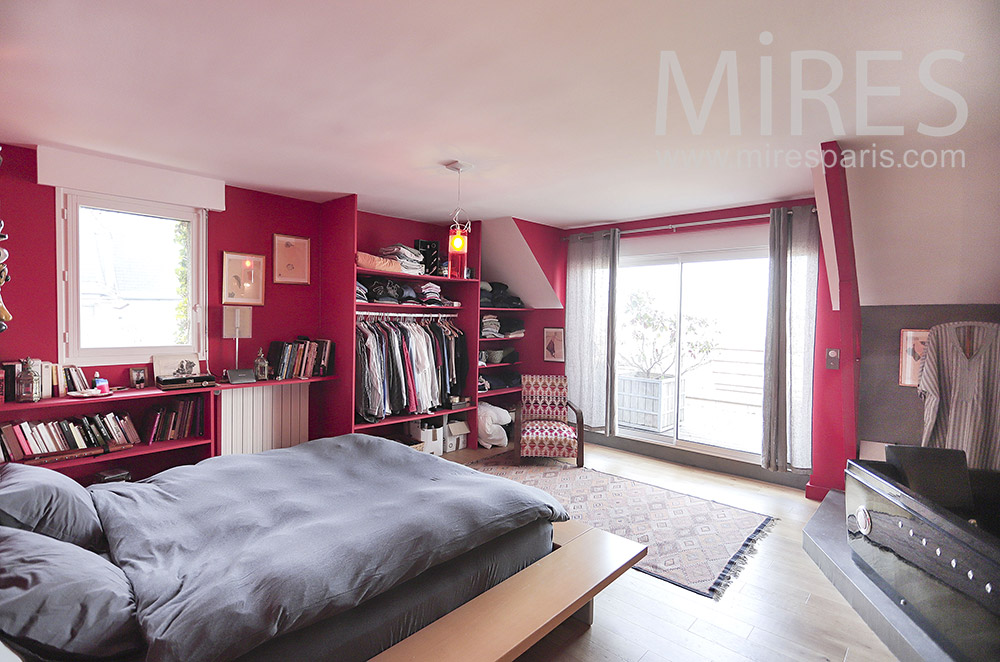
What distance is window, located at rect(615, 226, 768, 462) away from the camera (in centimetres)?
451

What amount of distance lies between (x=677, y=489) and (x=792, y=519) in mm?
864

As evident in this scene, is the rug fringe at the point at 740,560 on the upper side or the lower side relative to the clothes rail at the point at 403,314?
lower

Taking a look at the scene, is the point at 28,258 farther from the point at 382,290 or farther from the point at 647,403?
the point at 647,403

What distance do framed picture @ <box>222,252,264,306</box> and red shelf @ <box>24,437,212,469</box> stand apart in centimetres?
113

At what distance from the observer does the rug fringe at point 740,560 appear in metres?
2.64

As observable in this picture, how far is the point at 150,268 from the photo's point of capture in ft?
11.6

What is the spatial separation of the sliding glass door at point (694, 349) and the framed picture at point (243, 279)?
363 centimetres

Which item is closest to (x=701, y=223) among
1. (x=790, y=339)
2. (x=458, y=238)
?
(x=790, y=339)

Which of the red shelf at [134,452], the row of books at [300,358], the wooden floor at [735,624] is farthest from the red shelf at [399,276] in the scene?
the wooden floor at [735,624]

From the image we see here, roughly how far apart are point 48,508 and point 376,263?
2873mm

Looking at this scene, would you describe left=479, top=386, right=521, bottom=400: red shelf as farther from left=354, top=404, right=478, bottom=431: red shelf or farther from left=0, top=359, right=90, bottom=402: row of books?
left=0, top=359, right=90, bottom=402: row of books

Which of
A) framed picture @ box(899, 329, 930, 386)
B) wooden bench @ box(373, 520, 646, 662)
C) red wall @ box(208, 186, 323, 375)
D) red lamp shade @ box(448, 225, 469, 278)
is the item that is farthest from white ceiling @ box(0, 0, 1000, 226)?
wooden bench @ box(373, 520, 646, 662)

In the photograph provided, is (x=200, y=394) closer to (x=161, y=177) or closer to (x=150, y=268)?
(x=150, y=268)

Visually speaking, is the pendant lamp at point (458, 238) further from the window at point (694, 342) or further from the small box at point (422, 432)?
the window at point (694, 342)
